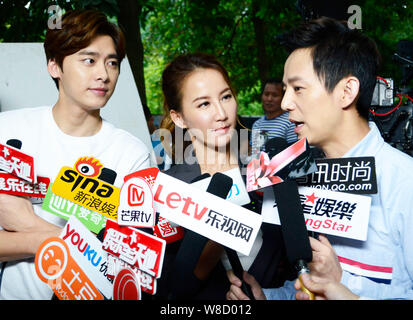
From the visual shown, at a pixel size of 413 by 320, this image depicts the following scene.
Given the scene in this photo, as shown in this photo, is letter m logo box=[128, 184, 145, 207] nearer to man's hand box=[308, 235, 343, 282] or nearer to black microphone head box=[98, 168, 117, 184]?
black microphone head box=[98, 168, 117, 184]

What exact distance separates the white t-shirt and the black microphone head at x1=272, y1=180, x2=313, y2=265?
2.15 ft

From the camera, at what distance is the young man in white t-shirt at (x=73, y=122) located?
1.39m

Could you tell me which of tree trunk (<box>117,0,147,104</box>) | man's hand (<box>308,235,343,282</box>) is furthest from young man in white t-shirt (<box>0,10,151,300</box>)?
tree trunk (<box>117,0,147,104</box>)

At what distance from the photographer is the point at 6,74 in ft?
6.75

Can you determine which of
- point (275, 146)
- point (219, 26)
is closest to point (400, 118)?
point (219, 26)

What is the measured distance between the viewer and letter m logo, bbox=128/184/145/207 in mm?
1027

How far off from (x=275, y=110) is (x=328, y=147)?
323 cm

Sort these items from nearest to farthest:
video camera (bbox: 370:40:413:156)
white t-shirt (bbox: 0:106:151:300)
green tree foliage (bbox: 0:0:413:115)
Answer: white t-shirt (bbox: 0:106:151:300)
green tree foliage (bbox: 0:0:413:115)
video camera (bbox: 370:40:413:156)

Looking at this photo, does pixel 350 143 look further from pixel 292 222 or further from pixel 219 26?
→ pixel 219 26

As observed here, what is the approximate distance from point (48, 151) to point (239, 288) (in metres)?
0.80

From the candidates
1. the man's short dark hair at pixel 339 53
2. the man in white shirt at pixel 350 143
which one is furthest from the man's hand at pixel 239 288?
the man's short dark hair at pixel 339 53

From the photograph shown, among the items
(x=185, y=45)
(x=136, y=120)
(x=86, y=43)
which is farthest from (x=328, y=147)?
(x=185, y=45)
